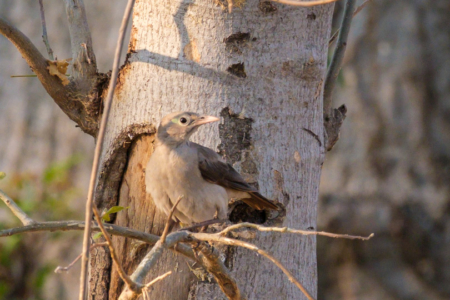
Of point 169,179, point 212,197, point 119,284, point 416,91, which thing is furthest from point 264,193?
point 416,91

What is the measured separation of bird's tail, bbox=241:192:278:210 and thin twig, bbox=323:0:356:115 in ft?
2.61

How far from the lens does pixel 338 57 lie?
10.0ft

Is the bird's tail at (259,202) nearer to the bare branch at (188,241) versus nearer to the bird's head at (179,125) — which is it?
the bird's head at (179,125)

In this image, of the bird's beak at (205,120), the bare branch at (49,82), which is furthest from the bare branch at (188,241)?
the bare branch at (49,82)

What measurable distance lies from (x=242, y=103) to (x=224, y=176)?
0.36m

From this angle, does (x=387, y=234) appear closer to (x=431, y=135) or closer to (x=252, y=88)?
(x=431, y=135)

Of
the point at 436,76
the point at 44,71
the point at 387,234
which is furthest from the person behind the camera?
the point at 436,76

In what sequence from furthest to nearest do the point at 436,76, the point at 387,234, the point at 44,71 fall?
the point at 436,76, the point at 387,234, the point at 44,71

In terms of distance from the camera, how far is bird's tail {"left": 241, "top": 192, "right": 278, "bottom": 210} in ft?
8.01

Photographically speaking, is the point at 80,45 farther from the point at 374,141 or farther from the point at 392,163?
the point at 392,163

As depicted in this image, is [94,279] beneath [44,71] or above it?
beneath

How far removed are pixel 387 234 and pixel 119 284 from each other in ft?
18.7

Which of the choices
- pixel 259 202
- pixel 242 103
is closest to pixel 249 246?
pixel 259 202

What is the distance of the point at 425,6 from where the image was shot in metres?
8.02
